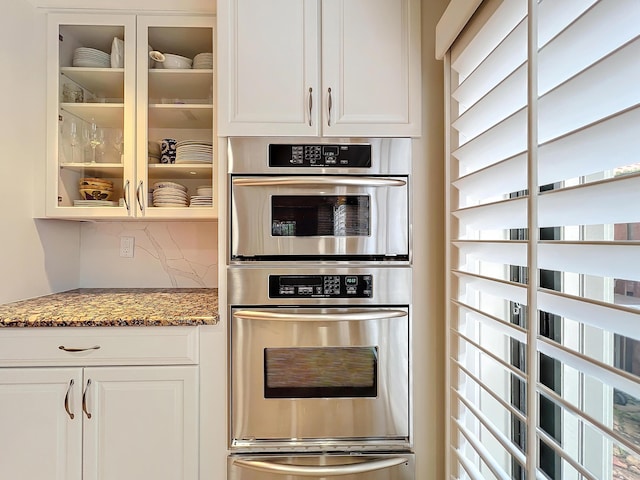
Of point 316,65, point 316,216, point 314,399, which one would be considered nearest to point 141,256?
point 316,216

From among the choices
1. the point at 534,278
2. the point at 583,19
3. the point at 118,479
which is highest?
the point at 583,19

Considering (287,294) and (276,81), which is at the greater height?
(276,81)

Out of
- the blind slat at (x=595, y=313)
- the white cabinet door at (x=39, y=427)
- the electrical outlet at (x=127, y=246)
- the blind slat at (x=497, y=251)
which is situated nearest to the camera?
the blind slat at (x=595, y=313)

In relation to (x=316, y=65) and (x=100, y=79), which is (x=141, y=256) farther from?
(x=316, y=65)

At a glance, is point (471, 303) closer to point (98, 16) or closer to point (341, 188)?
point (341, 188)

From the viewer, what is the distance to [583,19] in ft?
2.08

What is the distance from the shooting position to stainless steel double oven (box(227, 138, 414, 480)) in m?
1.48

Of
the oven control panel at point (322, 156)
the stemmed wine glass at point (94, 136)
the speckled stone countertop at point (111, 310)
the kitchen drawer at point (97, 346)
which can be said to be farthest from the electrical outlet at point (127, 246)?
the oven control panel at point (322, 156)

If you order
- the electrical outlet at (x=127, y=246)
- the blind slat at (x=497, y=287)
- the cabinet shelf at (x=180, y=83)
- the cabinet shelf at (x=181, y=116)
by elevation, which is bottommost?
the blind slat at (x=497, y=287)

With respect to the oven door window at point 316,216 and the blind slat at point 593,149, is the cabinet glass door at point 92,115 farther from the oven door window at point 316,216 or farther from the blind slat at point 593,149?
the blind slat at point 593,149

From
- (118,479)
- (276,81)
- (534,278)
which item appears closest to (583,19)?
(534,278)

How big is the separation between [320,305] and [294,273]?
164mm

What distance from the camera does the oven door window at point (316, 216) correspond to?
150 cm

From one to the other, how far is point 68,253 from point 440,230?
1942 millimetres
